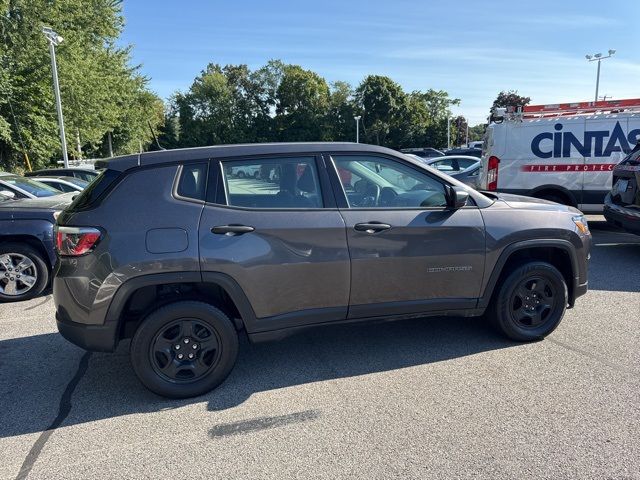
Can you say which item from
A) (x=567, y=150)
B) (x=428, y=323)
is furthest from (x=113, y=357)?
(x=567, y=150)

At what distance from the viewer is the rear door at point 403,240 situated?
3582 mm

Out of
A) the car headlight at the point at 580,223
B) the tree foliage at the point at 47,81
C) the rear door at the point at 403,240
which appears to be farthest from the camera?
the tree foliage at the point at 47,81

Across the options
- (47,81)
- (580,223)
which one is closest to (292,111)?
(47,81)

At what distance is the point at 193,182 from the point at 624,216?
6408mm

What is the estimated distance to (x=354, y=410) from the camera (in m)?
3.17

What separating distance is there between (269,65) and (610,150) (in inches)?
2492

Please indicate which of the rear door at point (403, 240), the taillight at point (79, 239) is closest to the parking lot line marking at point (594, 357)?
the rear door at point (403, 240)

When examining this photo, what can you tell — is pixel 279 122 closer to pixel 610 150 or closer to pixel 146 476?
pixel 610 150

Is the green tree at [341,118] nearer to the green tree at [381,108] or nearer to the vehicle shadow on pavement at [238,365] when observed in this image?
the green tree at [381,108]

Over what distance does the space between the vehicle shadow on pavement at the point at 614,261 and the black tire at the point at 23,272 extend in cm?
670

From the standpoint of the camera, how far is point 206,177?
340 cm

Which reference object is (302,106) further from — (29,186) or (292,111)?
(29,186)

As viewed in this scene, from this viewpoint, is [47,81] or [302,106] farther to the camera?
[302,106]

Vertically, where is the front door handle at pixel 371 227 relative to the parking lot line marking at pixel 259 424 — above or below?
above
